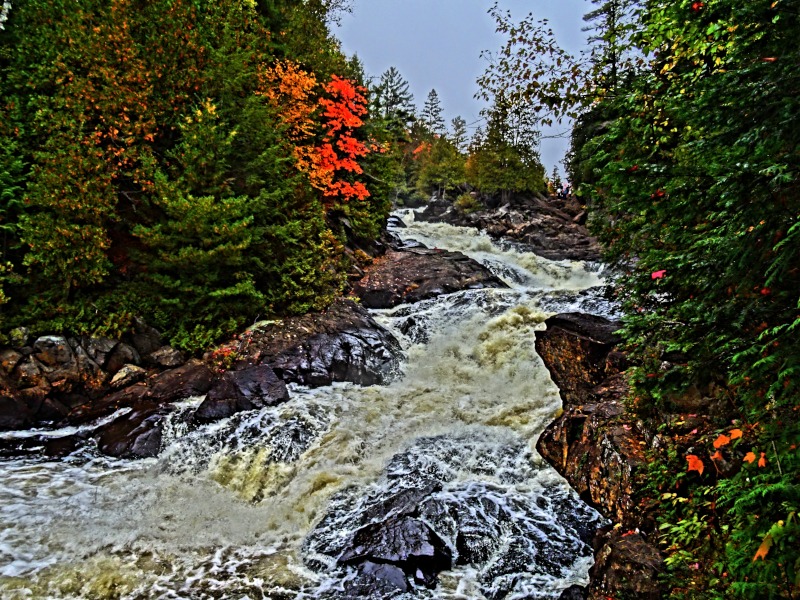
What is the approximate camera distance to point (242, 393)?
28.0 ft

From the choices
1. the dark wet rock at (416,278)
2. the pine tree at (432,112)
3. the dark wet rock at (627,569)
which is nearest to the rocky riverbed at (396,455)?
the dark wet rock at (627,569)

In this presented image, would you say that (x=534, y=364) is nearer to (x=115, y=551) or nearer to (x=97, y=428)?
(x=115, y=551)

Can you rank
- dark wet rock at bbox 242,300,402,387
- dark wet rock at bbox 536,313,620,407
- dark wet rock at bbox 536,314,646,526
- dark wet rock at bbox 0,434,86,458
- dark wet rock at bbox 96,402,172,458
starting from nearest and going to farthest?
dark wet rock at bbox 536,314,646,526 → dark wet rock at bbox 536,313,620,407 → dark wet rock at bbox 0,434,86,458 → dark wet rock at bbox 96,402,172,458 → dark wet rock at bbox 242,300,402,387

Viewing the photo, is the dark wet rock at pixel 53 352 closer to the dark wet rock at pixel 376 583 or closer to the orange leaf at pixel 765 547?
the dark wet rock at pixel 376 583

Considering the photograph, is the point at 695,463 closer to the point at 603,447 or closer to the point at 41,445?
the point at 603,447

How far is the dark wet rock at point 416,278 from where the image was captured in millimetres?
15336

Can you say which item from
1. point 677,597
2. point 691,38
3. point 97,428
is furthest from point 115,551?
point 691,38

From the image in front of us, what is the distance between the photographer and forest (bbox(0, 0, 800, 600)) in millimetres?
2732

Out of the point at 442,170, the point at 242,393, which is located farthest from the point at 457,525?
the point at 442,170

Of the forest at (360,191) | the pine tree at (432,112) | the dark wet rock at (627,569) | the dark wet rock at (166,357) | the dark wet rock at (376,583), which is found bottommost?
the dark wet rock at (376,583)

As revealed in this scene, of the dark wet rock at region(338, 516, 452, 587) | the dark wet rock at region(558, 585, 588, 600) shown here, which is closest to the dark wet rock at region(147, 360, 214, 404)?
the dark wet rock at region(338, 516, 452, 587)

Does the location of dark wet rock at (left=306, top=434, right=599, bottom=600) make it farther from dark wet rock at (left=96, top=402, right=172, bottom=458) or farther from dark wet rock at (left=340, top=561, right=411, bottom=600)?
dark wet rock at (left=96, top=402, right=172, bottom=458)

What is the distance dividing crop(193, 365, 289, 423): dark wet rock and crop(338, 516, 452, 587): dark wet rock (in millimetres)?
3911

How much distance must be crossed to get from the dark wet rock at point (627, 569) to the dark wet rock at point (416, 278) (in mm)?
11363
